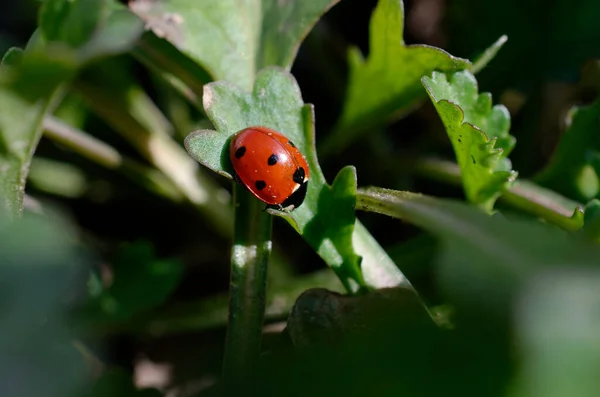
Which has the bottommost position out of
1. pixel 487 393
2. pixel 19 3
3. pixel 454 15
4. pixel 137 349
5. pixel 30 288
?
pixel 487 393

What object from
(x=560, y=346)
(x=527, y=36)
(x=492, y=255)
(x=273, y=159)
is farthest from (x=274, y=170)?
(x=527, y=36)

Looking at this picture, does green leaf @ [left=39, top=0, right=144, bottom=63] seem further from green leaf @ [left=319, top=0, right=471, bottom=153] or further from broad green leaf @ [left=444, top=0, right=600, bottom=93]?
broad green leaf @ [left=444, top=0, right=600, bottom=93]

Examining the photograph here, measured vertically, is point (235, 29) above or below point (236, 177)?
above

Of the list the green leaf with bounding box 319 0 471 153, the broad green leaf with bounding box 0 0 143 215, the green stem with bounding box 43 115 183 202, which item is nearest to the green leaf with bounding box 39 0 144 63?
the broad green leaf with bounding box 0 0 143 215

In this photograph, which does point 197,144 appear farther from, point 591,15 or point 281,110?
point 591,15

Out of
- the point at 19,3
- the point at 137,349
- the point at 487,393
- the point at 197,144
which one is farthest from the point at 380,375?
the point at 19,3

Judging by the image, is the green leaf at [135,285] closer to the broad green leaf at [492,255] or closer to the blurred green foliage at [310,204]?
the blurred green foliage at [310,204]

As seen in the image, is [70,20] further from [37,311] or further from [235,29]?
[37,311]
